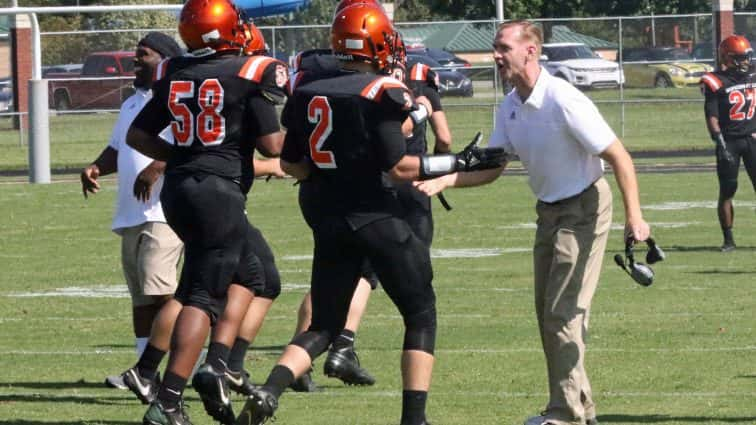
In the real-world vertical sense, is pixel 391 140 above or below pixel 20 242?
above

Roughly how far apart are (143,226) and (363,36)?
236cm

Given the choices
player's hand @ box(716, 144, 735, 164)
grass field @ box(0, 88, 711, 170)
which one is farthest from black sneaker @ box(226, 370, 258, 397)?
Answer: grass field @ box(0, 88, 711, 170)

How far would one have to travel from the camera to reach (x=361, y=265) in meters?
6.90

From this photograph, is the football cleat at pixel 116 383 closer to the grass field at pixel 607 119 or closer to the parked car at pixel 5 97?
the grass field at pixel 607 119

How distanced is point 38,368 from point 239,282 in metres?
2.34

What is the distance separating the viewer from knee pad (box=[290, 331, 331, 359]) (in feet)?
22.4

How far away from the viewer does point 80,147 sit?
31.0 m

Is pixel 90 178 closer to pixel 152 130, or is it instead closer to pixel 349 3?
pixel 152 130

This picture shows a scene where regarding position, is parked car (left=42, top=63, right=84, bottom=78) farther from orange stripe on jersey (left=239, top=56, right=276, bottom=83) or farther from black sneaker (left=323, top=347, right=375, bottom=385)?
orange stripe on jersey (left=239, top=56, right=276, bottom=83)

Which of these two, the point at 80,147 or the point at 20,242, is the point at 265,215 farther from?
the point at 80,147

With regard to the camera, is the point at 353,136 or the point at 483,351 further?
the point at 483,351

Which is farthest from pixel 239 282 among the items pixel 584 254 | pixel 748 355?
pixel 748 355

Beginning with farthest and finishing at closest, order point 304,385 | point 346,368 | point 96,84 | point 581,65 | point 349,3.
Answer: point 581,65 < point 96,84 < point 304,385 < point 346,368 < point 349,3

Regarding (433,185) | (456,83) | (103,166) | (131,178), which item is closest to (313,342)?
(433,185)
